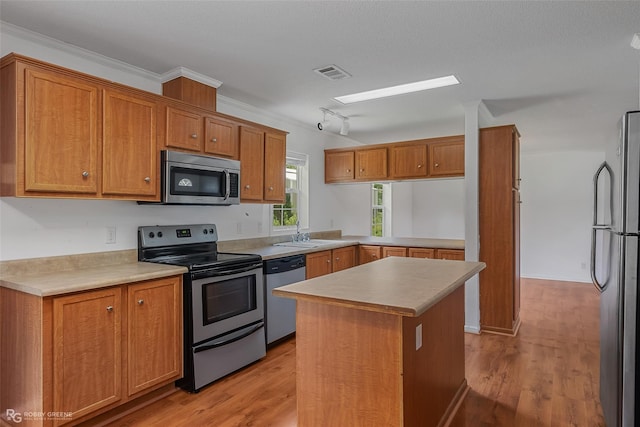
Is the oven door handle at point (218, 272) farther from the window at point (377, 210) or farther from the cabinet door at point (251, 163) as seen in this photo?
the window at point (377, 210)

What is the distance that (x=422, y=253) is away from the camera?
4398mm

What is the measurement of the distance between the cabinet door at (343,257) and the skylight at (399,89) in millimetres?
1726

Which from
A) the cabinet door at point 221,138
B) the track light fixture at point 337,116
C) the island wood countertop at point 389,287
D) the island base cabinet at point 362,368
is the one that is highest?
the track light fixture at point 337,116

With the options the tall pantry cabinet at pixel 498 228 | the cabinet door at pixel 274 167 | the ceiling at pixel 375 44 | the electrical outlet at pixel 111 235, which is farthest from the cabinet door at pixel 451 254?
the electrical outlet at pixel 111 235

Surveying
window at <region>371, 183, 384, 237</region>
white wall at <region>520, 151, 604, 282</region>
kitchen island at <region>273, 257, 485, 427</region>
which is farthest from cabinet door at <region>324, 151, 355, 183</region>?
white wall at <region>520, 151, 604, 282</region>

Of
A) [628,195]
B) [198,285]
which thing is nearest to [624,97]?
[628,195]

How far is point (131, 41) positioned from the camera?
2543mm

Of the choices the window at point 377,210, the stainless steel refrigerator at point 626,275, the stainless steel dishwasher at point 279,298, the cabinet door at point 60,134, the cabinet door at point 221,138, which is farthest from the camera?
the window at point 377,210

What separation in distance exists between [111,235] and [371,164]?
3.29 meters

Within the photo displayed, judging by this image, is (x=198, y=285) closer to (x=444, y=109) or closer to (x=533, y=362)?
(x=533, y=362)

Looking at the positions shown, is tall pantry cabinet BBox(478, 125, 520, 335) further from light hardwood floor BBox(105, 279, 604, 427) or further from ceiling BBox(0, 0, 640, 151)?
ceiling BBox(0, 0, 640, 151)

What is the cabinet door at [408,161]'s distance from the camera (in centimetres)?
467

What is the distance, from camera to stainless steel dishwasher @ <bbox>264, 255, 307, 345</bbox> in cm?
345

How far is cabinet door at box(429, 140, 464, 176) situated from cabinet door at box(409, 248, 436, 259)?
95 centimetres
